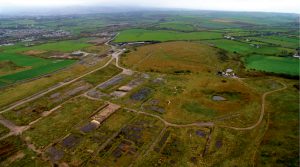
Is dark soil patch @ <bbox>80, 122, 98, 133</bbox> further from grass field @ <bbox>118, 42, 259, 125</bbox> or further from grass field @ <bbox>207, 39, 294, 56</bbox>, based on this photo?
grass field @ <bbox>207, 39, 294, 56</bbox>

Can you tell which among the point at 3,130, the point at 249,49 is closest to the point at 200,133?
the point at 3,130

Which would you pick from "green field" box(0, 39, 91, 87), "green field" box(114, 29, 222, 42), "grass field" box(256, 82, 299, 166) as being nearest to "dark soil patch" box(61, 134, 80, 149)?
"grass field" box(256, 82, 299, 166)

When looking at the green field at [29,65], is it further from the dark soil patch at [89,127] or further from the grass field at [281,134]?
the grass field at [281,134]

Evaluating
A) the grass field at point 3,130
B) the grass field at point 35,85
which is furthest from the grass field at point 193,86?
the grass field at point 3,130

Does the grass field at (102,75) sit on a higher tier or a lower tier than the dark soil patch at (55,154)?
higher

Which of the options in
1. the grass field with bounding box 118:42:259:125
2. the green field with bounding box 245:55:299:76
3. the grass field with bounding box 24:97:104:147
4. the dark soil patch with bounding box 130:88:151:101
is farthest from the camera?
the green field with bounding box 245:55:299:76

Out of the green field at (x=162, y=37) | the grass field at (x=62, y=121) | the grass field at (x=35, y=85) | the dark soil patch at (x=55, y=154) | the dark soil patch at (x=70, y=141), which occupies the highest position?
the green field at (x=162, y=37)

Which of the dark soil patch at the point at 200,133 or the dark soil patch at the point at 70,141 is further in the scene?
the dark soil patch at the point at 200,133

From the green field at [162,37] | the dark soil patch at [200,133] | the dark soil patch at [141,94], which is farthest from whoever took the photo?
the green field at [162,37]

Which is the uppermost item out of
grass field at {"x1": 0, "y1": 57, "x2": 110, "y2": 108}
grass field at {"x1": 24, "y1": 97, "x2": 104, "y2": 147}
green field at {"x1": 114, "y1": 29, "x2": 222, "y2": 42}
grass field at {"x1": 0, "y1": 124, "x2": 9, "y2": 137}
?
green field at {"x1": 114, "y1": 29, "x2": 222, "y2": 42}

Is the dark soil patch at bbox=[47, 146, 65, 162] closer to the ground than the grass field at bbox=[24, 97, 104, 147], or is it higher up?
closer to the ground
